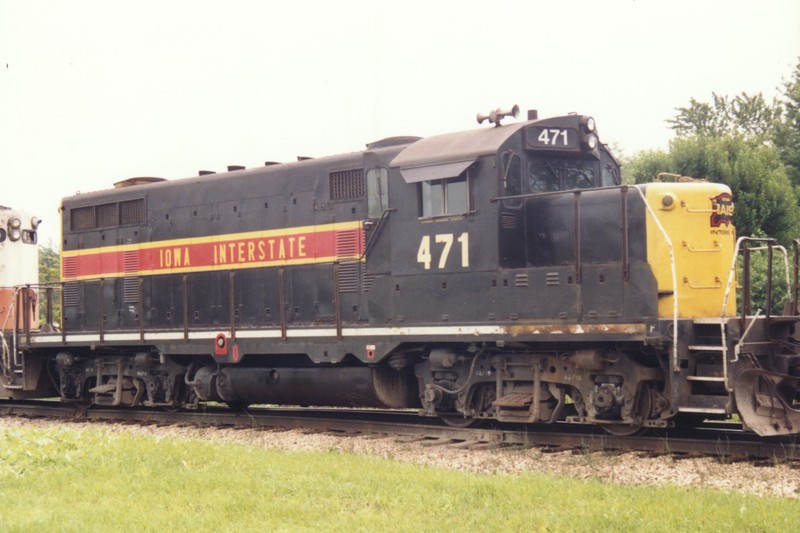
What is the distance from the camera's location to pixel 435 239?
11.0m

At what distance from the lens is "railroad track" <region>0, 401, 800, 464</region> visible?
9273 mm

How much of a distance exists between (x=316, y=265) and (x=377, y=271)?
4.31 feet

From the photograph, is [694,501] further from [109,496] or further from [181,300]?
[181,300]

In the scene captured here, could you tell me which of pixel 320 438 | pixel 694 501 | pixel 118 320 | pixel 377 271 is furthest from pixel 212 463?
pixel 118 320

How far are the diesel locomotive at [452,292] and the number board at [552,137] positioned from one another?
0.08ft

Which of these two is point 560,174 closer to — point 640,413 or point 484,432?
point 640,413

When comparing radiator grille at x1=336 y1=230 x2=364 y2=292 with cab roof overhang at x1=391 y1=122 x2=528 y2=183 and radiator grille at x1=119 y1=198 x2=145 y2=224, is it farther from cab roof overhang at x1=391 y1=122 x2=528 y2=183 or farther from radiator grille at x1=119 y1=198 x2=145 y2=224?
radiator grille at x1=119 y1=198 x2=145 y2=224

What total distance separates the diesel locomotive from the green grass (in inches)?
91.8

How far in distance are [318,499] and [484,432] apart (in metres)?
3.75

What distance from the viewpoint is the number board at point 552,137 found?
1080 cm

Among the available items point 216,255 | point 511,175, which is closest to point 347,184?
point 511,175

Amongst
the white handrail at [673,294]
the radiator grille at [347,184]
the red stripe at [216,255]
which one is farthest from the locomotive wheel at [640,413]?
the radiator grille at [347,184]

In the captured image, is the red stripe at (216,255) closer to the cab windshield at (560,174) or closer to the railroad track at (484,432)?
the railroad track at (484,432)

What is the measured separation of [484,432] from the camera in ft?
35.2
